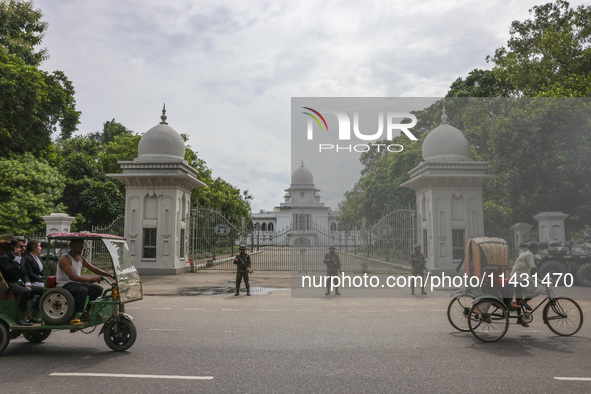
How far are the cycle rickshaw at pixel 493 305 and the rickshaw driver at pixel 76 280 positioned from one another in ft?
18.6

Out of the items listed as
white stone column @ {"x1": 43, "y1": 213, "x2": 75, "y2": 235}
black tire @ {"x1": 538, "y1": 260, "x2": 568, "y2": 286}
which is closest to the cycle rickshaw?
black tire @ {"x1": 538, "y1": 260, "x2": 568, "y2": 286}

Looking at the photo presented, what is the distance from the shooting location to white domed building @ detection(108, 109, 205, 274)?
1795cm

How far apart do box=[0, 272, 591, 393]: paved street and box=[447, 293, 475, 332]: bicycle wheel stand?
0.19m

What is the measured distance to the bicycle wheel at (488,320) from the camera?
702 cm

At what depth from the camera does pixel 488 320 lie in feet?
23.2

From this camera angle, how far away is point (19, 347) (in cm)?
664

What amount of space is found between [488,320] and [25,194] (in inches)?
769

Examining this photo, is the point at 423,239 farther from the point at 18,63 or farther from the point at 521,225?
the point at 18,63

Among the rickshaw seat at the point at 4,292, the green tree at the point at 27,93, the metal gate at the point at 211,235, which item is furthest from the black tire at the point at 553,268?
the green tree at the point at 27,93

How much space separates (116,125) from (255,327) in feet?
144

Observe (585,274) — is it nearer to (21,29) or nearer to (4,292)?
(4,292)

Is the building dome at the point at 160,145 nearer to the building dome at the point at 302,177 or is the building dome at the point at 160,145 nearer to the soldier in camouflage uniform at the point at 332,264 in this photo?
the soldier in camouflage uniform at the point at 332,264

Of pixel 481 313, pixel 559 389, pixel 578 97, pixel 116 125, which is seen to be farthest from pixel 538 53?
pixel 116 125

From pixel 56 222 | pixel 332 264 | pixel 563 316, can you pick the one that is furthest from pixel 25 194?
pixel 563 316
